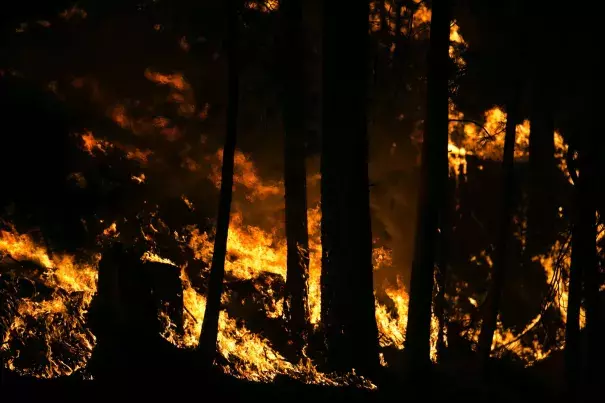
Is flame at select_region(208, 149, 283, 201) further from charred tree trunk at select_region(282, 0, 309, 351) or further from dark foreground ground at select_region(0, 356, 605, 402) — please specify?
dark foreground ground at select_region(0, 356, 605, 402)

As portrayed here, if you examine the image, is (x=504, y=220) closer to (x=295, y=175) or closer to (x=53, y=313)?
(x=295, y=175)

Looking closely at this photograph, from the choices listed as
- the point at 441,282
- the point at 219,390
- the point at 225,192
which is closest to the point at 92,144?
the point at 225,192

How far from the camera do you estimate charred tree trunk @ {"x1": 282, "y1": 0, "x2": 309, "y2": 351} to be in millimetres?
15250

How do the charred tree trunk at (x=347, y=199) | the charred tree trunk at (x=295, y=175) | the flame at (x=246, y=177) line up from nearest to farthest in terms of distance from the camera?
the charred tree trunk at (x=347, y=199), the charred tree trunk at (x=295, y=175), the flame at (x=246, y=177)

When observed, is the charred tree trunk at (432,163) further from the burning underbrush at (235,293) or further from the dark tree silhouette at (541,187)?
the dark tree silhouette at (541,187)

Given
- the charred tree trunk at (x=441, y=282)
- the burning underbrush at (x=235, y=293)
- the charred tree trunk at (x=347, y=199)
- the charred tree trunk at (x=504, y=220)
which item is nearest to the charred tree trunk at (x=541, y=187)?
the burning underbrush at (x=235, y=293)

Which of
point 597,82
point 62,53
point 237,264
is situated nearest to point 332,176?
point 597,82

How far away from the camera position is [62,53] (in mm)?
17406

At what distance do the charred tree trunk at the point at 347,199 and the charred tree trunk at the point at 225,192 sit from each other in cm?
212

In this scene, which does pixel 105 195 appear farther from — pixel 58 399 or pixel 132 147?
pixel 58 399

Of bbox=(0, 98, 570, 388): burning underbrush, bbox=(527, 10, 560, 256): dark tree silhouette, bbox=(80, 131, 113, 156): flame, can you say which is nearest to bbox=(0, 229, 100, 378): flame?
bbox=(0, 98, 570, 388): burning underbrush

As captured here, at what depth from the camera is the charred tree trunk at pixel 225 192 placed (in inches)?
505

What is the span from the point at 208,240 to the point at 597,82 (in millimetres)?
10598

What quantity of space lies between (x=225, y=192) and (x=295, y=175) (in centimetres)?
284
